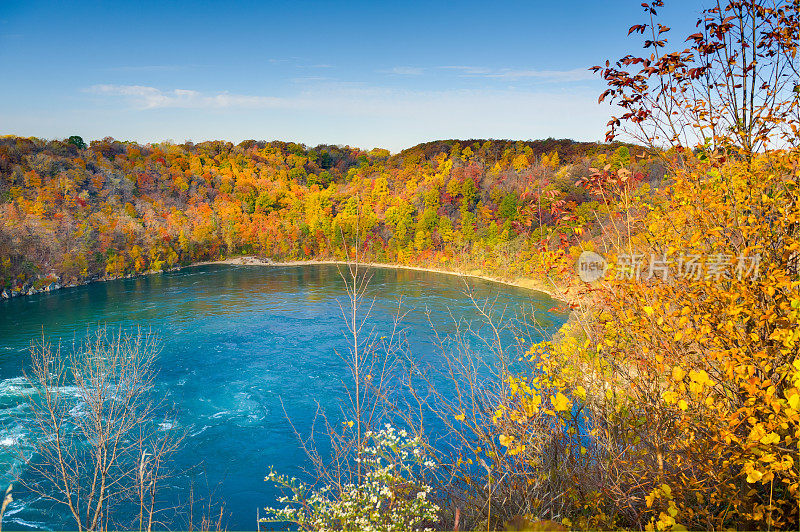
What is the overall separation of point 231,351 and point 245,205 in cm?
3843

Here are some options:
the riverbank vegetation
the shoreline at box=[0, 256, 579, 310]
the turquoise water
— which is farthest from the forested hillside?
the riverbank vegetation

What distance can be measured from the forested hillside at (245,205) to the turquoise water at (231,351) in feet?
12.0

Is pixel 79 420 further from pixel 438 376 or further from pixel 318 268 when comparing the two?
pixel 318 268

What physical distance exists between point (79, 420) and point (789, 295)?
13.9 m

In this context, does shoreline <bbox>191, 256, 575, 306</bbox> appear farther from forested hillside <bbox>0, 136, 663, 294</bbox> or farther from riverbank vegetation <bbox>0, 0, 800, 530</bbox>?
riverbank vegetation <bbox>0, 0, 800, 530</bbox>

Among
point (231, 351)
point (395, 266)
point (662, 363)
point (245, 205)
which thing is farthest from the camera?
point (245, 205)

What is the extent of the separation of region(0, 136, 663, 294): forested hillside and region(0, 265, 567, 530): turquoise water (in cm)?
365

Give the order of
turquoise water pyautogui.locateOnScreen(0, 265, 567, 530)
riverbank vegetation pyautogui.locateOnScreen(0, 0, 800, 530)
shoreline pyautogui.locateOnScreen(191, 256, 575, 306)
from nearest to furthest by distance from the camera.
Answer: riverbank vegetation pyautogui.locateOnScreen(0, 0, 800, 530)
turquoise water pyautogui.locateOnScreen(0, 265, 567, 530)
shoreline pyautogui.locateOnScreen(191, 256, 575, 306)

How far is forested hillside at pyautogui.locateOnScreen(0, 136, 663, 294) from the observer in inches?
1323

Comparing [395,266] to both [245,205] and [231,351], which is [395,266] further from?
[231,351]

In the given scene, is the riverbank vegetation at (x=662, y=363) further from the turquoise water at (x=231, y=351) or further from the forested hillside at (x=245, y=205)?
the forested hillside at (x=245, y=205)

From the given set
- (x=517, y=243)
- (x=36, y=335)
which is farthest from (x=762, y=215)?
(x=517, y=243)

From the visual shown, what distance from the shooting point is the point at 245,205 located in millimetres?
52906

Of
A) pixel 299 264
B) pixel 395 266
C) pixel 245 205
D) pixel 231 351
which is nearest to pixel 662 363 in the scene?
pixel 231 351
